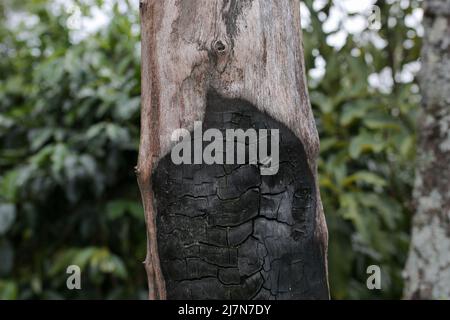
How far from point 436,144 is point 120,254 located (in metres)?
1.73

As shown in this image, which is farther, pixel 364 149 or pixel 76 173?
pixel 364 149

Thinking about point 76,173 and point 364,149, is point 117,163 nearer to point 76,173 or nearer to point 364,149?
point 76,173

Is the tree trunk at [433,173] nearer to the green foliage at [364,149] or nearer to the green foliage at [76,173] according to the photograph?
the green foliage at [364,149]

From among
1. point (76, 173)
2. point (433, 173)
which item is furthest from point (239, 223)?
point (76, 173)

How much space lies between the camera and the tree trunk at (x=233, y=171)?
1164mm

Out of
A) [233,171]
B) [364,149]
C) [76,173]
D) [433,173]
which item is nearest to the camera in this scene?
[233,171]

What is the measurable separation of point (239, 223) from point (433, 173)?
1254 millimetres

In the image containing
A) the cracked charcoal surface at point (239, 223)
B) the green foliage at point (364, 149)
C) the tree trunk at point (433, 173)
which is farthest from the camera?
the green foliage at point (364, 149)

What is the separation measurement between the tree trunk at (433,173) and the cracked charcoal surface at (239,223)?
1.07 m

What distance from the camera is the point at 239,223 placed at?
1161mm

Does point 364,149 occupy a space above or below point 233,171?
above

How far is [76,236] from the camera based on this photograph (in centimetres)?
309

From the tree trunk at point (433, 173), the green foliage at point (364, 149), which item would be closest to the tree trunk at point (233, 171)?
the tree trunk at point (433, 173)

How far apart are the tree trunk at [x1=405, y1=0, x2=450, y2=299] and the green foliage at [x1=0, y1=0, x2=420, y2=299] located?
0.46 m
